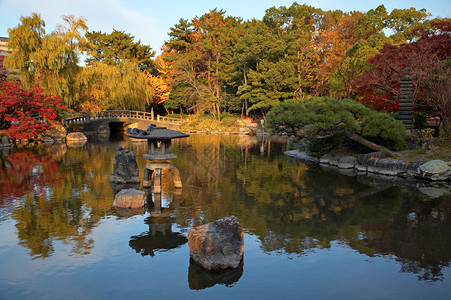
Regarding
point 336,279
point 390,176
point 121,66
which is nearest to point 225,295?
Result: point 336,279

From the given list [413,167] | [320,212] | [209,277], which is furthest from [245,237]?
[413,167]

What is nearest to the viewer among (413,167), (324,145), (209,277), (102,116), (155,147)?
(209,277)

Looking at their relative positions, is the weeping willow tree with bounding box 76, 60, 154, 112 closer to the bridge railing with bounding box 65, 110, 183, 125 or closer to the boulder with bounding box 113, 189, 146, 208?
the bridge railing with bounding box 65, 110, 183, 125

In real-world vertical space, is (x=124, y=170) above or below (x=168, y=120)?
below

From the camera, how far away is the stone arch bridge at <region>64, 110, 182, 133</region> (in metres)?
30.3

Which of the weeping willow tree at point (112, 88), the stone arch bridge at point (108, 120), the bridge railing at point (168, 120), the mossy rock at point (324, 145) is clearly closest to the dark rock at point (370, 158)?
the mossy rock at point (324, 145)

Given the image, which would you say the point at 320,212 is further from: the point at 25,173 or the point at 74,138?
the point at 74,138

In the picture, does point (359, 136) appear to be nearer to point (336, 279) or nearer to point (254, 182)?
point (254, 182)

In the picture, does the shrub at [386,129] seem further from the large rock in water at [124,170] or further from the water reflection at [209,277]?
the water reflection at [209,277]

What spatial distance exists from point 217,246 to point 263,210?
341cm

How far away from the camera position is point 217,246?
19.6ft

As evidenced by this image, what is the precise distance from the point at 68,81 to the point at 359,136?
2187 centimetres

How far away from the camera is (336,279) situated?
5.69m

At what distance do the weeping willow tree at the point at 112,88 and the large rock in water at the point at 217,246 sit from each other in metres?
25.7
